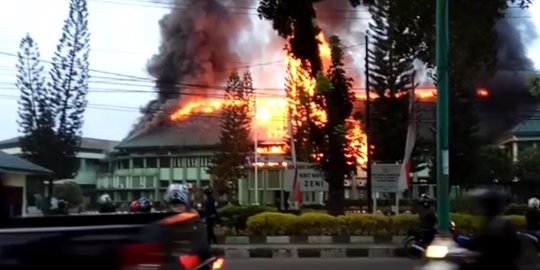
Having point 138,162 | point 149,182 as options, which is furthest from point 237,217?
point 138,162

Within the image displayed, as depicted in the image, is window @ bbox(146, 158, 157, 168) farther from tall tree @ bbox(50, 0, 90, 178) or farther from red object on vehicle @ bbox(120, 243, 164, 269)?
red object on vehicle @ bbox(120, 243, 164, 269)

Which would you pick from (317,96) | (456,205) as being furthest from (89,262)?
(317,96)

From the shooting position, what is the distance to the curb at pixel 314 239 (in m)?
22.0

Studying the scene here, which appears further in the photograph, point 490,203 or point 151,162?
point 151,162

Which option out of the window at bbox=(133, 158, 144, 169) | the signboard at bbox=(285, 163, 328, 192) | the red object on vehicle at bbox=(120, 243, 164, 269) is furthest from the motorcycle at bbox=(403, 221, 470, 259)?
the window at bbox=(133, 158, 144, 169)

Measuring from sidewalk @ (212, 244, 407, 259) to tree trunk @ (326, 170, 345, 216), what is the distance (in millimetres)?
8016

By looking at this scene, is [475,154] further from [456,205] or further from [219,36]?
[456,205]

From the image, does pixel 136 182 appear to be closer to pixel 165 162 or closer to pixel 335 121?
pixel 165 162

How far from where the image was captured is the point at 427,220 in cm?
1678

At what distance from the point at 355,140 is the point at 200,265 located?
29989 mm

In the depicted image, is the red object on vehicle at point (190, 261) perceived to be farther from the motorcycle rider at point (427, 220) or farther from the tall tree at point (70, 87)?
the tall tree at point (70, 87)

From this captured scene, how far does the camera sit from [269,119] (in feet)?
169

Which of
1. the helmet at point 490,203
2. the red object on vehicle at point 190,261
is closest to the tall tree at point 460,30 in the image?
the helmet at point 490,203

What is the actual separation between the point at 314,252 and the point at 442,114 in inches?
226
